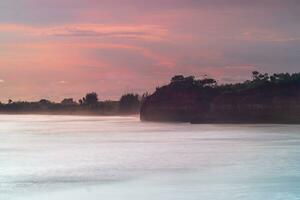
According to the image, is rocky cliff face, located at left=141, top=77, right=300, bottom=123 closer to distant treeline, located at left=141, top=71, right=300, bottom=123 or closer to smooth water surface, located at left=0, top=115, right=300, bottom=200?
distant treeline, located at left=141, top=71, right=300, bottom=123

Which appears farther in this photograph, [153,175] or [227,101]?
[227,101]

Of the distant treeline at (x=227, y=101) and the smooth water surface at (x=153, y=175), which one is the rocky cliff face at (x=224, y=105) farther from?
the smooth water surface at (x=153, y=175)

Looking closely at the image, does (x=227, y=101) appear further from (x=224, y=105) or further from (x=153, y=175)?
(x=153, y=175)

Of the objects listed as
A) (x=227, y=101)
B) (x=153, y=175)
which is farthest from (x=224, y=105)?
(x=153, y=175)

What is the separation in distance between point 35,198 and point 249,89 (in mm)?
148141

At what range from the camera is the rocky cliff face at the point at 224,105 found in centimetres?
15675

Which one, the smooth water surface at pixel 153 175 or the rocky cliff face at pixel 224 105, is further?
the rocky cliff face at pixel 224 105

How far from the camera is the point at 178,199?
28562mm

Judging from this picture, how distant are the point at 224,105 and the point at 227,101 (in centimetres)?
127

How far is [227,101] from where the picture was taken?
16650 cm

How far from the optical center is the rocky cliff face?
157 metres

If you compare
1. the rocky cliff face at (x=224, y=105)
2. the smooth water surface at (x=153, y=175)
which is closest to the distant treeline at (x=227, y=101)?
the rocky cliff face at (x=224, y=105)

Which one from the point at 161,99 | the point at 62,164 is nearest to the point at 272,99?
the point at 161,99

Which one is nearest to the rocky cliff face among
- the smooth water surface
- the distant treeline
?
the distant treeline
